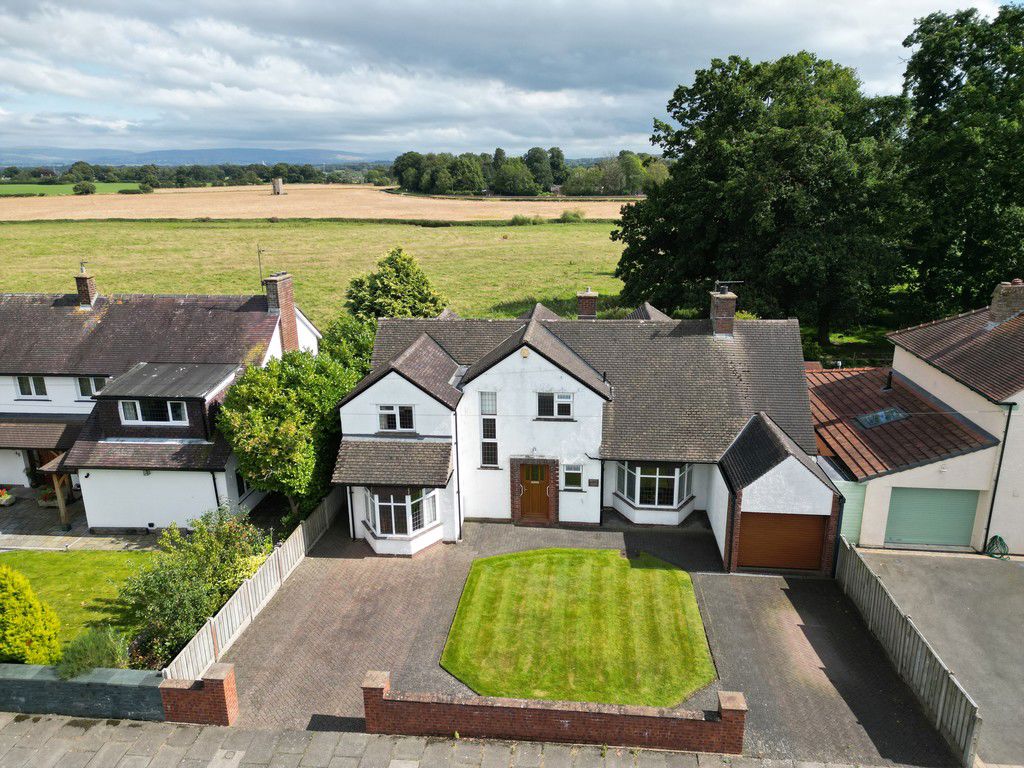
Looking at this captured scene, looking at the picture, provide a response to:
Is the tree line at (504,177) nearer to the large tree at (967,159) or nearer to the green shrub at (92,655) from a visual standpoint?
the large tree at (967,159)

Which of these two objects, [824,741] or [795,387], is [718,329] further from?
[824,741]

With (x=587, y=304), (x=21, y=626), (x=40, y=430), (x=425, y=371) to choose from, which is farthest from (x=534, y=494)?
(x=40, y=430)

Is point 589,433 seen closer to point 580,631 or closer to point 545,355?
point 545,355

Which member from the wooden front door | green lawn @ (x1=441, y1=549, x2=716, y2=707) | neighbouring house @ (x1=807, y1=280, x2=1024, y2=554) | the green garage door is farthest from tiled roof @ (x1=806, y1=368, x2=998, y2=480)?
the wooden front door

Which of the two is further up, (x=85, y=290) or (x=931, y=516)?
(x=85, y=290)

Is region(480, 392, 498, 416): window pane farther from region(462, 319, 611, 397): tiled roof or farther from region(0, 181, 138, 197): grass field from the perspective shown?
region(0, 181, 138, 197): grass field
